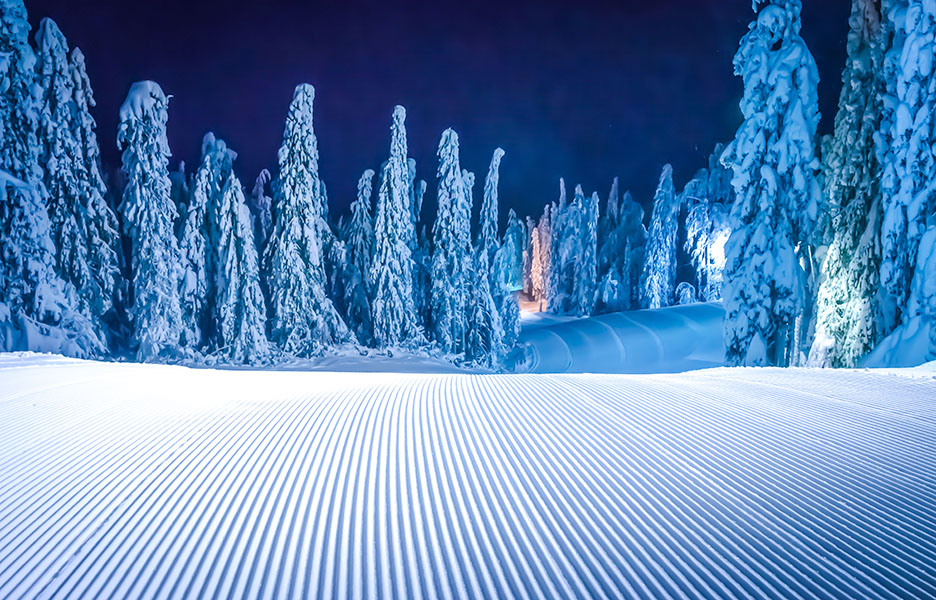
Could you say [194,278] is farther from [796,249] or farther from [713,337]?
[713,337]

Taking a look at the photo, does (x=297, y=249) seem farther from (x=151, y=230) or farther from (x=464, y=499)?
(x=464, y=499)

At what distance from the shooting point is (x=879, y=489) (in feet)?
10.8

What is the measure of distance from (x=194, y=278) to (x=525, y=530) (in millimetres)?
20872

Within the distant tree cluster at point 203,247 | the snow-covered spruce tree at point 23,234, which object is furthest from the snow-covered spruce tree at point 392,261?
the snow-covered spruce tree at point 23,234

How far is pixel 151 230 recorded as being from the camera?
723 inches

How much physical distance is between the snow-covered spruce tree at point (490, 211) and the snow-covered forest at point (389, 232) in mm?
110

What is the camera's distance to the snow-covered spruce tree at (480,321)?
2559 cm

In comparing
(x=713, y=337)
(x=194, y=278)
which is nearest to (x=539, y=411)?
(x=194, y=278)

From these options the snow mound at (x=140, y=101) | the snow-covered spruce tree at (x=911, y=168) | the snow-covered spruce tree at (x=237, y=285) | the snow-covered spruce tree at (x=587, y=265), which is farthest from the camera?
the snow-covered spruce tree at (x=587, y=265)

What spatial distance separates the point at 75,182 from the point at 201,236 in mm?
4400

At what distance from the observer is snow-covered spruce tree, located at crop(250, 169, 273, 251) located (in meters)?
27.7

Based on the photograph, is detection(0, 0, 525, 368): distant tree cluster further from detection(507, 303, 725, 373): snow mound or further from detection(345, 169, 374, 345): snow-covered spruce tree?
detection(507, 303, 725, 373): snow mound

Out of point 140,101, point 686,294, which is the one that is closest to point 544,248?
point 686,294

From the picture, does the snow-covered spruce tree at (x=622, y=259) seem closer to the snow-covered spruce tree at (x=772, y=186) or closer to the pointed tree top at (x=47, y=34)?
the snow-covered spruce tree at (x=772, y=186)
